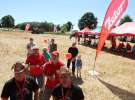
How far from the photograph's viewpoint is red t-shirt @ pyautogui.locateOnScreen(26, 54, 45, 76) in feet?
32.4

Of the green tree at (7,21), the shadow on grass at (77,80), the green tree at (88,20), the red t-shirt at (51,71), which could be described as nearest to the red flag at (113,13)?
the shadow on grass at (77,80)

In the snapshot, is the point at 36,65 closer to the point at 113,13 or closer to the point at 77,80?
the point at 113,13

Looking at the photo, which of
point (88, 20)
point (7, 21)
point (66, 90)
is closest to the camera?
point (66, 90)

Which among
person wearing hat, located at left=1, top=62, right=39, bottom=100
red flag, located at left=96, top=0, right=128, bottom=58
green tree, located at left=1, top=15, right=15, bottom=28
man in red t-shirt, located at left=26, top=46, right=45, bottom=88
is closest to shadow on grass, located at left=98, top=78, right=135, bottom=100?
red flag, located at left=96, top=0, right=128, bottom=58

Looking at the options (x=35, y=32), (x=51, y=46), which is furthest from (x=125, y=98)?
(x=35, y=32)

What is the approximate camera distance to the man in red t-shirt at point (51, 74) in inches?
343

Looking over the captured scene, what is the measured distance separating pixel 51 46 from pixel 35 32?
212ft

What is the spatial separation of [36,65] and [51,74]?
3.89 feet

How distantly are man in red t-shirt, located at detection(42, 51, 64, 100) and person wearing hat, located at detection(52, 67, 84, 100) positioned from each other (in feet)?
10.6

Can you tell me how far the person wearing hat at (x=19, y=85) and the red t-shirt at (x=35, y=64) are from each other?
4.15m

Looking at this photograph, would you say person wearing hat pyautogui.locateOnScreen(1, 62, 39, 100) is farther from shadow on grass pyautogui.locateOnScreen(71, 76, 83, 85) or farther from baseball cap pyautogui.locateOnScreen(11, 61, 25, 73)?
shadow on grass pyautogui.locateOnScreen(71, 76, 83, 85)

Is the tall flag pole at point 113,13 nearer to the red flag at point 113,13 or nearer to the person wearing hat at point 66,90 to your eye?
the red flag at point 113,13

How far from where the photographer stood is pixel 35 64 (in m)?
10.0

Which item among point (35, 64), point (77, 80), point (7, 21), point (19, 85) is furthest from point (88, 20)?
point (19, 85)
